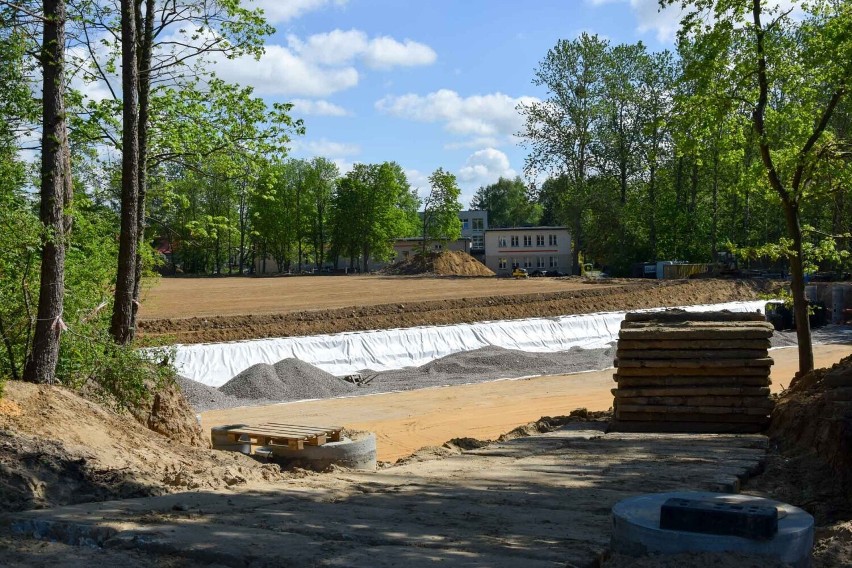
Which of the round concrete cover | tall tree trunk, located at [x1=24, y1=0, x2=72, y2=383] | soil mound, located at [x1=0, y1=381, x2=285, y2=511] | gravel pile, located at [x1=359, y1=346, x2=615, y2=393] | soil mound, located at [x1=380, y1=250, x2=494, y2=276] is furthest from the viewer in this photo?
soil mound, located at [x1=380, y1=250, x2=494, y2=276]

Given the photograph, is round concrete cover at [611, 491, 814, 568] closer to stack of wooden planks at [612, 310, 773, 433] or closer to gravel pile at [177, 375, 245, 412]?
stack of wooden planks at [612, 310, 773, 433]

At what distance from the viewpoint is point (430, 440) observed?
1709 cm

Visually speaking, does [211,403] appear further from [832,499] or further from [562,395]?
[832,499]

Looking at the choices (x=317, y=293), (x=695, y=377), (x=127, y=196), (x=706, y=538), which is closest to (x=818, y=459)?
(x=695, y=377)

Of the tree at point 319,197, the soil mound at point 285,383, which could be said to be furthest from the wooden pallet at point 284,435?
the tree at point 319,197

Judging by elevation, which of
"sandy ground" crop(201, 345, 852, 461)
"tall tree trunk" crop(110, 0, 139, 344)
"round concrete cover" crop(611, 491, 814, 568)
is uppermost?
"tall tree trunk" crop(110, 0, 139, 344)

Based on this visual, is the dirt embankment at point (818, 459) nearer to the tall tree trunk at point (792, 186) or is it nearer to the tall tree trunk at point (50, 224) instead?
the tall tree trunk at point (792, 186)

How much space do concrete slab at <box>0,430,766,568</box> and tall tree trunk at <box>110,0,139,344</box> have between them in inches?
214

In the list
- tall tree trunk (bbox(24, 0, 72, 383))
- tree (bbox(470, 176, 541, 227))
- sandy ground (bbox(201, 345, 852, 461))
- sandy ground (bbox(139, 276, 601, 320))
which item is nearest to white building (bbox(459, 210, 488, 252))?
tree (bbox(470, 176, 541, 227))

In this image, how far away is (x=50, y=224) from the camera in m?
10.7

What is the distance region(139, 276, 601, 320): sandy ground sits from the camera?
43125mm

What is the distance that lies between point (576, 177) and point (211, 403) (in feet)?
179

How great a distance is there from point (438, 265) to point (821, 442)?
7043cm

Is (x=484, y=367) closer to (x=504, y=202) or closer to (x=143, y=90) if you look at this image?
(x=143, y=90)
